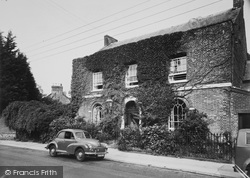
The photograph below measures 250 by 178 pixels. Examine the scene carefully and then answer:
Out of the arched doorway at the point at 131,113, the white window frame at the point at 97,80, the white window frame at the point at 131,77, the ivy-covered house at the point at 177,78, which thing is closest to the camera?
the ivy-covered house at the point at 177,78

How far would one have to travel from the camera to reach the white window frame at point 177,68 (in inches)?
581

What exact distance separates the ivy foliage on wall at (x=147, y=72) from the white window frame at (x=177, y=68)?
1.12ft

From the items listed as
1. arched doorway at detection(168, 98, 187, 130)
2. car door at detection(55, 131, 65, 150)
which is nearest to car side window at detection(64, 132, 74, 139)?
car door at detection(55, 131, 65, 150)

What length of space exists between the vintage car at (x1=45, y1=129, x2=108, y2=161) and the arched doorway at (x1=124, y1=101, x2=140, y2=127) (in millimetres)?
6254

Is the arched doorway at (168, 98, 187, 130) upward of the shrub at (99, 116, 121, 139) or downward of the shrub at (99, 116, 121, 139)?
upward

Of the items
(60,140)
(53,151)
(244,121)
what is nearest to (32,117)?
(53,151)

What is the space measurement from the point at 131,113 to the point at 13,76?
1756cm

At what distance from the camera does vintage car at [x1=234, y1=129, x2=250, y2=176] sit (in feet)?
22.2

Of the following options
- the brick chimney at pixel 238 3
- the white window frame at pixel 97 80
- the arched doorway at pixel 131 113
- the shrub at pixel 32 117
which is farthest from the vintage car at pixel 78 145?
the brick chimney at pixel 238 3

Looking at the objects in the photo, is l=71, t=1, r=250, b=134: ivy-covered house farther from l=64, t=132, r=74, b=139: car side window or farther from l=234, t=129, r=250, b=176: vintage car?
l=64, t=132, r=74, b=139: car side window

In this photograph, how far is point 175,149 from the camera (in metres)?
11.5

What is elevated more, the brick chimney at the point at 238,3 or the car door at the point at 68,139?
the brick chimney at the point at 238,3

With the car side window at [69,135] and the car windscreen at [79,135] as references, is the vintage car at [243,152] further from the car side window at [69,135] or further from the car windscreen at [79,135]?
the car side window at [69,135]

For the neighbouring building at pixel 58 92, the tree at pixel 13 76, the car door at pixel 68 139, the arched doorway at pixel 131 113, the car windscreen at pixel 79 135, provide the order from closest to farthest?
the car door at pixel 68 139 → the car windscreen at pixel 79 135 → the arched doorway at pixel 131 113 → the tree at pixel 13 76 → the neighbouring building at pixel 58 92
